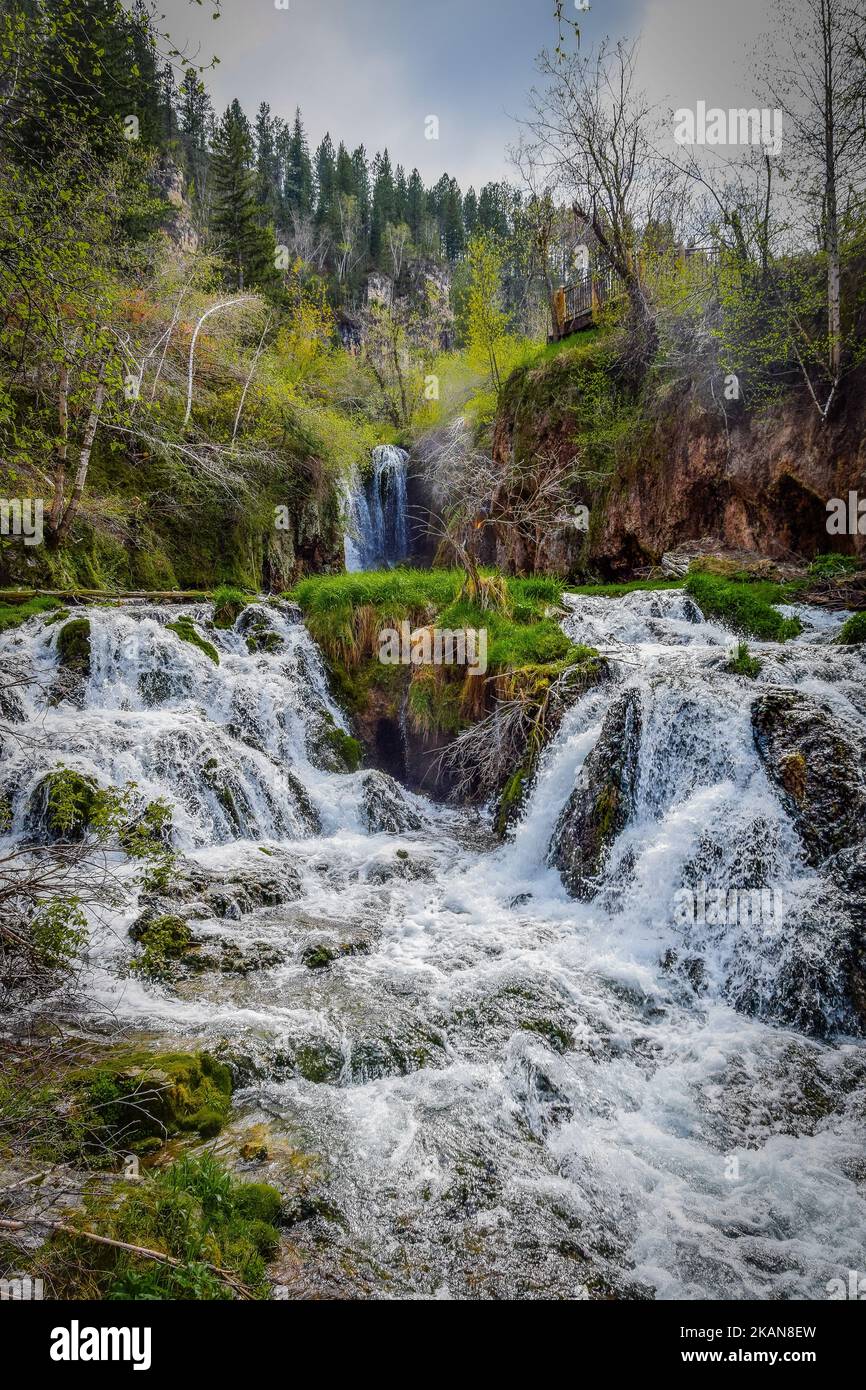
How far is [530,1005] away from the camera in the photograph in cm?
525

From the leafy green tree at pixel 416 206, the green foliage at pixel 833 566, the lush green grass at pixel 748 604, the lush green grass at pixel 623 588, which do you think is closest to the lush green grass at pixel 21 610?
the lush green grass at pixel 623 588

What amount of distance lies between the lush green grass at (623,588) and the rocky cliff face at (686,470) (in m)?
1.57

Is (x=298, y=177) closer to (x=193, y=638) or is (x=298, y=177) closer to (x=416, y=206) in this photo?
(x=416, y=206)

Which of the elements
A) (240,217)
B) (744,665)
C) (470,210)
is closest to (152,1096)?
(744,665)

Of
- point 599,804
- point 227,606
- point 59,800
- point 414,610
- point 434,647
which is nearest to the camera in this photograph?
point 59,800

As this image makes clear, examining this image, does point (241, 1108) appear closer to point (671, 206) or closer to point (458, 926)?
point (458, 926)

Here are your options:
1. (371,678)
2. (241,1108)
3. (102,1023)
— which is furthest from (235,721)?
(241,1108)

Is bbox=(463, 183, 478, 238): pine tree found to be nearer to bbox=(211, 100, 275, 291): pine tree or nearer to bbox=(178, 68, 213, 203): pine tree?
bbox=(178, 68, 213, 203): pine tree

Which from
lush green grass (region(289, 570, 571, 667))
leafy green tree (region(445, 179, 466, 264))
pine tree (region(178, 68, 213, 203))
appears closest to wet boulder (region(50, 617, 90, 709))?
lush green grass (region(289, 570, 571, 667))

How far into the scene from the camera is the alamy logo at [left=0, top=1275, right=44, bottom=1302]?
7.62 ft

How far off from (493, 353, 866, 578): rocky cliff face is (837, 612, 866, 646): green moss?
3198 millimetres
